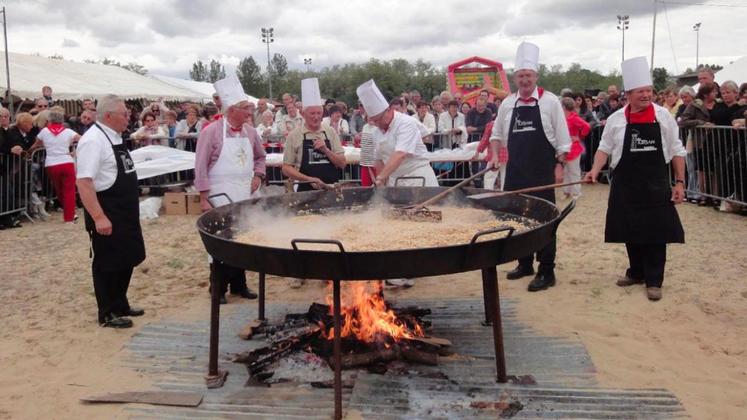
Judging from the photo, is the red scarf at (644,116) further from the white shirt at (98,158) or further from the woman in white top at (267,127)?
the woman in white top at (267,127)

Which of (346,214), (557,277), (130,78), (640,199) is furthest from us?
(130,78)

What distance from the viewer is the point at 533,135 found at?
5.19m

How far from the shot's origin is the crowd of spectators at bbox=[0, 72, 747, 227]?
8.74 m

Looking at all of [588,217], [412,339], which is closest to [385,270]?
[412,339]

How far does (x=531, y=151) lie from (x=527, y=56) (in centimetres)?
81

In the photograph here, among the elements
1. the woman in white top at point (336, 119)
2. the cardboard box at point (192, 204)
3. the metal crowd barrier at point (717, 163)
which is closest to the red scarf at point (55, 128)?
the cardboard box at point (192, 204)

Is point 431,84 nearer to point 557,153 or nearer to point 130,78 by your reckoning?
point 130,78

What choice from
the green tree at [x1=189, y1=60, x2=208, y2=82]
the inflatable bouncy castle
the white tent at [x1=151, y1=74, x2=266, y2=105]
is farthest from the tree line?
the inflatable bouncy castle

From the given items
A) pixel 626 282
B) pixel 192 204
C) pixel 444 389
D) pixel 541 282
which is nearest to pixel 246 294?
pixel 444 389

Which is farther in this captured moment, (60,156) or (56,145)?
(60,156)

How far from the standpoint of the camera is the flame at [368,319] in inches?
156

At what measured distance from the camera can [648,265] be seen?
16.7 ft

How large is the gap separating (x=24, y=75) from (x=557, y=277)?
17446mm

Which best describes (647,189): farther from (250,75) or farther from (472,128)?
(250,75)
